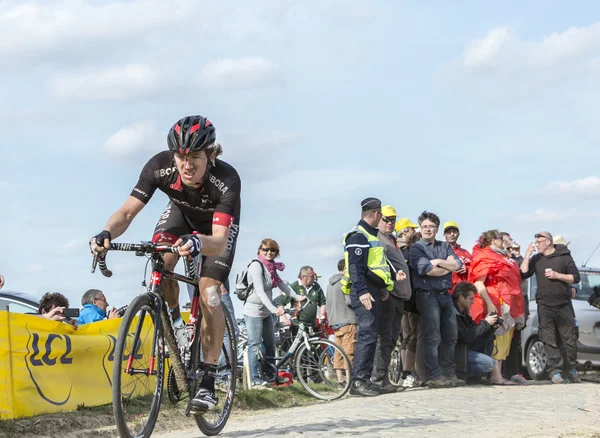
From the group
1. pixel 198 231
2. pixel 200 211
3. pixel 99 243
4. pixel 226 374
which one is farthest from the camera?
pixel 226 374

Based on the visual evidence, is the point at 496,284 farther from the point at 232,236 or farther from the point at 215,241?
the point at 215,241

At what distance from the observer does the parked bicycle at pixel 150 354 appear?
5.95m

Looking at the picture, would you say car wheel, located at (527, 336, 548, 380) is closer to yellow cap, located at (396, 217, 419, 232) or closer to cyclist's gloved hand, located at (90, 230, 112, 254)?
yellow cap, located at (396, 217, 419, 232)

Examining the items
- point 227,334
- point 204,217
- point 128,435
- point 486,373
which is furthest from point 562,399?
point 128,435

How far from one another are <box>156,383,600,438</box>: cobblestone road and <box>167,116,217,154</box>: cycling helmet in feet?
7.84

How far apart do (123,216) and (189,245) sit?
85 centimetres

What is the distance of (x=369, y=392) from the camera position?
11781 mm

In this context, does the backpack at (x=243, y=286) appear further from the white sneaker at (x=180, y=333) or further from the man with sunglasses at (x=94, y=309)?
the white sneaker at (x=180, y=333)

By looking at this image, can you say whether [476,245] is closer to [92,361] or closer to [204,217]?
[92,361]

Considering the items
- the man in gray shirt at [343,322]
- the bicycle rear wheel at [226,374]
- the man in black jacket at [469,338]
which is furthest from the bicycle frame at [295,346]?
the bicycle rear wheel at [226,374]

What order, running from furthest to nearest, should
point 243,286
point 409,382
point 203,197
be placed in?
point 409,382 → point 243,286 → point 203,197


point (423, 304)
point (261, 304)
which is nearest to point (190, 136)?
point (261, 304)

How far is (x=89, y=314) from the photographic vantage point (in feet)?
35.9

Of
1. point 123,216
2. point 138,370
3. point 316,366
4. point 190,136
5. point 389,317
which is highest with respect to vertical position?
point 190,136
